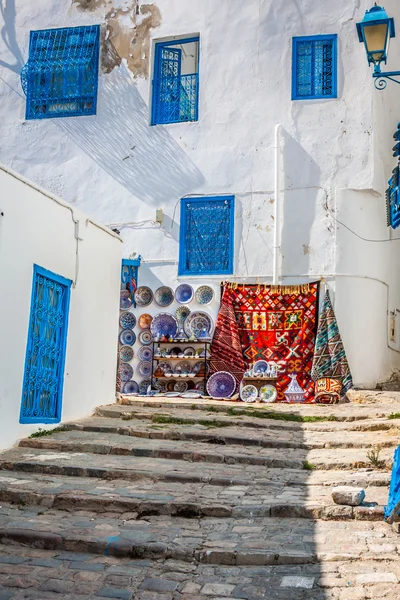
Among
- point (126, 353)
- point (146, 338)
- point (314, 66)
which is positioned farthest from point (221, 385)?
point (314, 66)

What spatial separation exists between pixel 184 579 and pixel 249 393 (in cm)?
784

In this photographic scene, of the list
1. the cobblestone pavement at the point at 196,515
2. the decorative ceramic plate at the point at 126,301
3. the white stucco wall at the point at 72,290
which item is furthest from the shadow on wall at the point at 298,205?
the cobblestone pavement at the point at 196,515

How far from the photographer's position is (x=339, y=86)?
12414mm

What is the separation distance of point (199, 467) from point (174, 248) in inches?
273

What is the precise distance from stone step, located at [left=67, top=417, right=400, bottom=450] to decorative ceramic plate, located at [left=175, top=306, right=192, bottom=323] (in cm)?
421

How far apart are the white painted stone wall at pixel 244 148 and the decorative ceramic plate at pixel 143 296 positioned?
0.20 metres

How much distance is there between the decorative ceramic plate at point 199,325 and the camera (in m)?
12.3

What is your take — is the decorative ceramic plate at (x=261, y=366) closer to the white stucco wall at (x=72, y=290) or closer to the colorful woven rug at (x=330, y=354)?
the colorful woven rug at (x=330, y=354)

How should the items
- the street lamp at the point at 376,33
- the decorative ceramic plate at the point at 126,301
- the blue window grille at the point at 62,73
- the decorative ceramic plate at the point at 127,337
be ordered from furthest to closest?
the blue window grille at the point at 62,73 < the decorative ceramic plate at the point at 126,301 < the decorative ceramic plate at the point at 127,337 < the street lamp at the point at 376,33

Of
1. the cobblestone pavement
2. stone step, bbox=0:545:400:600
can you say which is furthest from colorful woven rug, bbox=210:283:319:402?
stone step, bbox=0:545:400:600

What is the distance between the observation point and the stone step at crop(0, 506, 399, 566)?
13.2 feet

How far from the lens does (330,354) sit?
1151 cm

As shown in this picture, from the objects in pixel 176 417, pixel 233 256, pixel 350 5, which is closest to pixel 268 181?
pixel 233 256

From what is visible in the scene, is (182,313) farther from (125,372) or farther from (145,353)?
(125,372)
